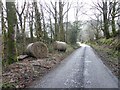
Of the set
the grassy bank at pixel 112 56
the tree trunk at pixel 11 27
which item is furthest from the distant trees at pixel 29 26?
the grassy bank at pixel 112 56

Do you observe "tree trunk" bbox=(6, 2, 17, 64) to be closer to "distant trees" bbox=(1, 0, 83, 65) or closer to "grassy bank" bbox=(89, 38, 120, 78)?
"distant trees" bbox=(1, 0, 83, 65)

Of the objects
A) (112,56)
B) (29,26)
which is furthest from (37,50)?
(29,26)

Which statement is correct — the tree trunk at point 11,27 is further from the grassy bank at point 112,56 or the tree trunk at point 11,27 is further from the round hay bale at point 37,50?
the grassy bank at point 112,56

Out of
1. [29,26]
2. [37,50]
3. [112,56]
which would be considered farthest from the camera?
[29,26]

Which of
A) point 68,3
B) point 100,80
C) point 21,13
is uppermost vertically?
point 68,3

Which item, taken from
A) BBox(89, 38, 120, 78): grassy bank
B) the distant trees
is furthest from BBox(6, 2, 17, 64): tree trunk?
BBox(89, 38, 120, 78): grassy bank

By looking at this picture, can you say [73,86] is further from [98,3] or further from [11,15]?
[98,3]

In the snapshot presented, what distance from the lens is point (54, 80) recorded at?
25.0 feet

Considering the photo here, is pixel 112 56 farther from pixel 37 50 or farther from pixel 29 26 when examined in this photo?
pixel 29 26

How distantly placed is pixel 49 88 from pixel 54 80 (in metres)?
1.16

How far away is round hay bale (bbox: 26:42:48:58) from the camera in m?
13.8

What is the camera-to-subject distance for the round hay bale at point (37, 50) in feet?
45.3

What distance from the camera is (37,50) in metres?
14.1

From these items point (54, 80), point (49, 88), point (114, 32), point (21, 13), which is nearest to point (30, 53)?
point (54, 80)
